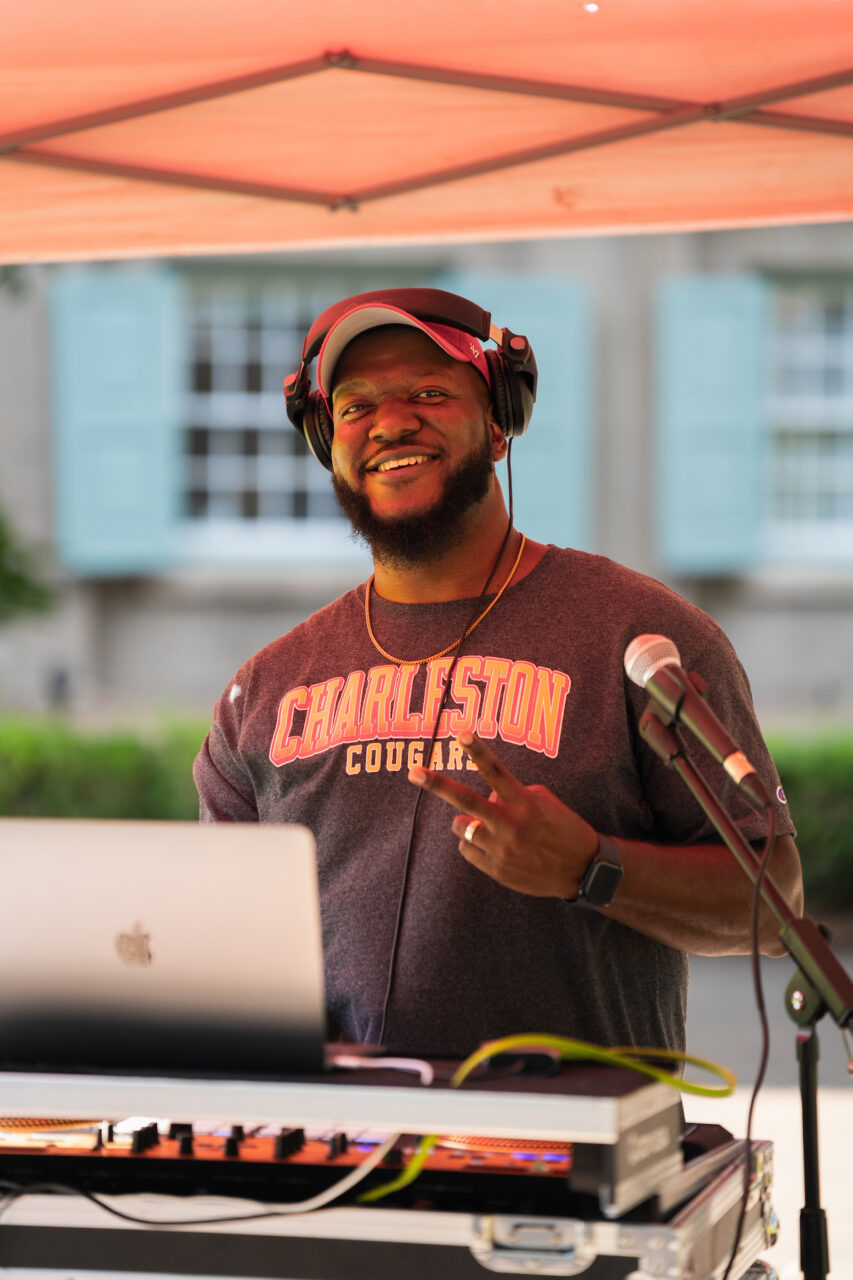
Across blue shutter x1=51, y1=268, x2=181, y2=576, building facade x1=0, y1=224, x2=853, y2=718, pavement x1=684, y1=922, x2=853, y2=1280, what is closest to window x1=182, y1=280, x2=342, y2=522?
building facade x1=0, y1=224, x2=853, y2=718

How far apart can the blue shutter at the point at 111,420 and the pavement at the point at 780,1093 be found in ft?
15.9

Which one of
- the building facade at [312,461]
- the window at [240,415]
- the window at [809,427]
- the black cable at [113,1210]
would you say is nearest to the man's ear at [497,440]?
the black cable at [113,1210]

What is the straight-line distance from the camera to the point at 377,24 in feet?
7.55

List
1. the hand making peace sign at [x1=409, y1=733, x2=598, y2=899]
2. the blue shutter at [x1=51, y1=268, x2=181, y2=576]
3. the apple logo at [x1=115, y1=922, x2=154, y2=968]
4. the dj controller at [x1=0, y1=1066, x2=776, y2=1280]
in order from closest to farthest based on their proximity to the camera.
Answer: the dj controller at [x1=0, y1=1066, x2=776, y2=1280] → the apple logo at [x1=115, y1=922, x2=154, y2=968] → the hand making peace sign at [x1=409, y1=733, x2=598, y2=899] → the blue shutter at [x1=51, y1=268, x2=181, y2=576]

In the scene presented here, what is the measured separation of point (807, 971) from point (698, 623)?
0.74 metres

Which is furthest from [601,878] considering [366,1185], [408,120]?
[408,120]

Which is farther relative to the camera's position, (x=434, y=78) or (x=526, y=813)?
(x=434, y=78)

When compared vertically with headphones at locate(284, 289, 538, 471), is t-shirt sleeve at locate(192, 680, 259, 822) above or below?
below

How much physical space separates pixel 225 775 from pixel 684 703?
1.04 meters

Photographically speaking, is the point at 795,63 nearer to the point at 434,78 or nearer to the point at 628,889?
the point at 434,78

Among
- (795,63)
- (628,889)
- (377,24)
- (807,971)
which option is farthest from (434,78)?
(807,971)

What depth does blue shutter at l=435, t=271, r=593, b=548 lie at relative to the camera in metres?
9.91

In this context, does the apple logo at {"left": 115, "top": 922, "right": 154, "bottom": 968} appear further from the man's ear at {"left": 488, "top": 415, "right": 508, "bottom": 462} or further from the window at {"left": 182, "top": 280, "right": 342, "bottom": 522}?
the window at {"left": 182, "top": 280, "right": 342, "bottom": 522}

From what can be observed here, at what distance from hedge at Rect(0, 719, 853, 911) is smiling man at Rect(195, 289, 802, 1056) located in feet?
17.5
